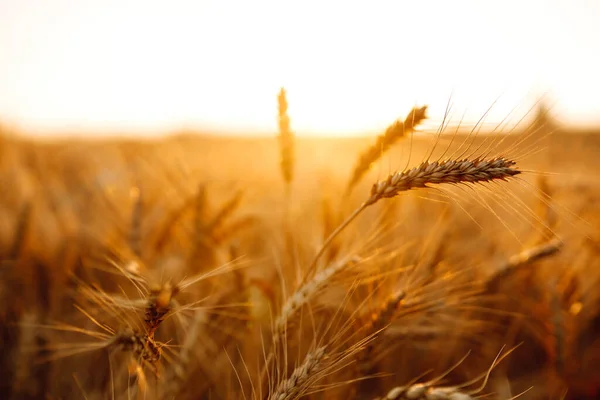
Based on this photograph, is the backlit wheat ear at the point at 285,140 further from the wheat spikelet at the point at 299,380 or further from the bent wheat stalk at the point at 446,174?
the wheat spikelet at the point at 299,380

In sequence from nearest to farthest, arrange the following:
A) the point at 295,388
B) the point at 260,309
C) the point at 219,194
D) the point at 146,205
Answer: the point at 295,388 < the point at 260,309 < the point at 146,205 < the point at 219,194

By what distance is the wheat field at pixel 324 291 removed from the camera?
37.3 inches

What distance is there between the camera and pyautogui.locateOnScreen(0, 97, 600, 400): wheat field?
948mm

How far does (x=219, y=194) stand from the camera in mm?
2510

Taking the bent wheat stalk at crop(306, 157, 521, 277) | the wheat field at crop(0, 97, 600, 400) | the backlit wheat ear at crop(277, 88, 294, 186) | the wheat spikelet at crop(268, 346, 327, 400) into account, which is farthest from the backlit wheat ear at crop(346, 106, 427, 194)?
the wheat spikelet at crop(268, 346, 327, 400)

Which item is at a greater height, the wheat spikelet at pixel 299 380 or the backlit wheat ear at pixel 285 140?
the backlit wheat ear at pixel 285 140

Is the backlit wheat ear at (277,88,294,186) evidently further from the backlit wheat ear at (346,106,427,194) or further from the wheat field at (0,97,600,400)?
the backlit wheat ear at (346,106,427,194)

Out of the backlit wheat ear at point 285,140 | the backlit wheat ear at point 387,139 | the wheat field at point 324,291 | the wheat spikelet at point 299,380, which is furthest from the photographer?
the backlit wheat ear at point 285,140

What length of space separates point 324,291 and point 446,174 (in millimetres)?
466

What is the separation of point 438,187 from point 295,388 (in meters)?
0.54

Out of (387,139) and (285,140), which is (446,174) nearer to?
(387,139)

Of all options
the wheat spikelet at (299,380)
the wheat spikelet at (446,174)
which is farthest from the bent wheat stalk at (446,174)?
the wheat spikelet at (299,380)

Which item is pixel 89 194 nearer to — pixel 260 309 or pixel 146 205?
pixel 146 205

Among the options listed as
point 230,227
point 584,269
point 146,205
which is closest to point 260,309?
point 230,227
